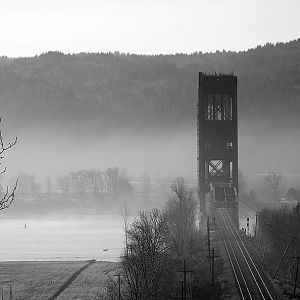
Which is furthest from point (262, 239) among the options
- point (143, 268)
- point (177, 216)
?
point (143, 268)

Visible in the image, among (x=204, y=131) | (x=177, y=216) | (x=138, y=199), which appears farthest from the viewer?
(x=138, y=199)

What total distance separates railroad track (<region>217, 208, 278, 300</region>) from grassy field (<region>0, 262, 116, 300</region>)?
31.4 feet

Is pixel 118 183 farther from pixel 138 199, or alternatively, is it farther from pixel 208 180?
pixel 208 180

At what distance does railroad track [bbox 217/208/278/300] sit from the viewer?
36.5 meters

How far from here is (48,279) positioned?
163 feet

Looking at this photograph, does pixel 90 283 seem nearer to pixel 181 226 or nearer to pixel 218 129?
pixel 181 226

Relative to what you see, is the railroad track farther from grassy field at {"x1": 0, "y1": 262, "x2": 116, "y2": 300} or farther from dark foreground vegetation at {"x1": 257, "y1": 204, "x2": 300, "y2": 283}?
grassy field at {"x1": 0, "y1": 262, "x2": 116, "y2": 300}

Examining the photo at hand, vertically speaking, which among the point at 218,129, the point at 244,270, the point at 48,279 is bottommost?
the point at 48,279

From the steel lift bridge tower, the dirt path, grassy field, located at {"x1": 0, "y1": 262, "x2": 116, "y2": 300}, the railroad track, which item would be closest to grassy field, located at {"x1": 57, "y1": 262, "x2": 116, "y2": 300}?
grassy field, located at {"x1": 0, "y1": 262, "x2": 116, "y2": 300}

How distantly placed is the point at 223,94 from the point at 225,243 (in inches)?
789

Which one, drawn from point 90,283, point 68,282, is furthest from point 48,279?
point 90,283

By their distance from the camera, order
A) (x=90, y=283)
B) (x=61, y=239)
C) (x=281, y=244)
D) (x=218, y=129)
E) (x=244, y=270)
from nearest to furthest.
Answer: (x=244, y=270) < (x=90, y=283) < (x=281, y=244) < (x=218, y=129) < (x=61, y=239)

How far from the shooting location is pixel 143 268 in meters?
33.4

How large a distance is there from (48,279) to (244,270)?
50.2 feet
